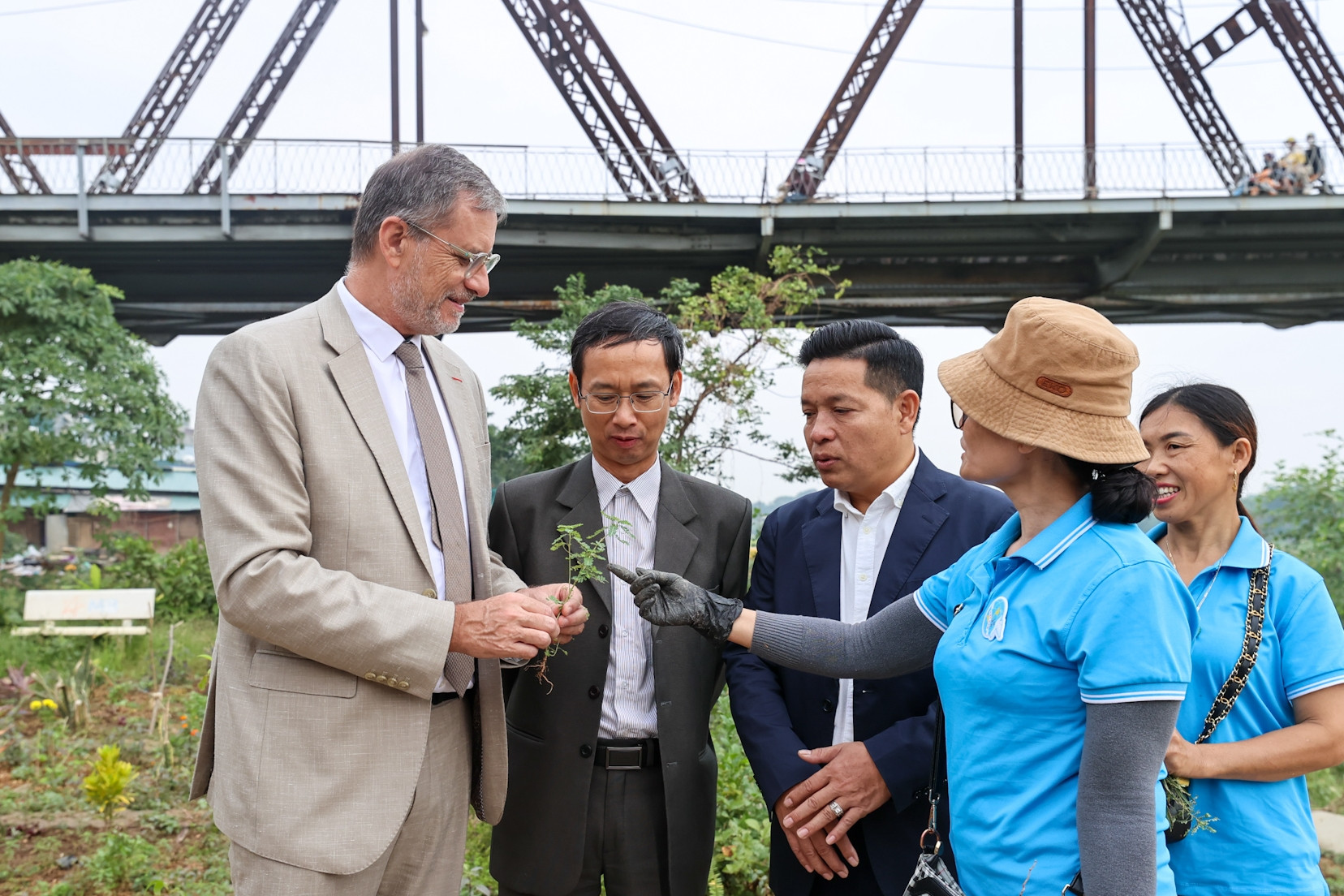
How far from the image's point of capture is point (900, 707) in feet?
7.18

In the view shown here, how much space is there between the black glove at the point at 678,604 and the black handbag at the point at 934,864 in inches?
21.1

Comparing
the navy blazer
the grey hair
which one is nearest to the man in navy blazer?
the navy blazer

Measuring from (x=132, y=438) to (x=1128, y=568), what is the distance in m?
10.2

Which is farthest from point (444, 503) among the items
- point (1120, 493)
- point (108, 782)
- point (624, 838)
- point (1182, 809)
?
point (108, 782)

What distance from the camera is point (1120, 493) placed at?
1.53 metres

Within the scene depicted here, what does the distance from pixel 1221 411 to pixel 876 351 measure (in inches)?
31.4

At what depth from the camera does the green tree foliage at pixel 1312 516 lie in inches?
306

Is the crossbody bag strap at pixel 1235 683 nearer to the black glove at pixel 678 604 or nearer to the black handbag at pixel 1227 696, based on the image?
the black handbag at pixel 1227 696

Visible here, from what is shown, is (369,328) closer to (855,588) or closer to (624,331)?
(624,331)

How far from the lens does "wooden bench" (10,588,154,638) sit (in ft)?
23.2

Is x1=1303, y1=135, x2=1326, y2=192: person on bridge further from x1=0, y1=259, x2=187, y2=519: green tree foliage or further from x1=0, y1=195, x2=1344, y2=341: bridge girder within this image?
x1=0, y1=259, x2=187, y2=519: green tree foliage

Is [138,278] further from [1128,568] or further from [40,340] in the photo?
[1128,568]

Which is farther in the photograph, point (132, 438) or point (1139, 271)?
point (1139, 271)

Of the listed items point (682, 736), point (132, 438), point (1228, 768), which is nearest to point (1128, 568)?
point (1228, 768)
